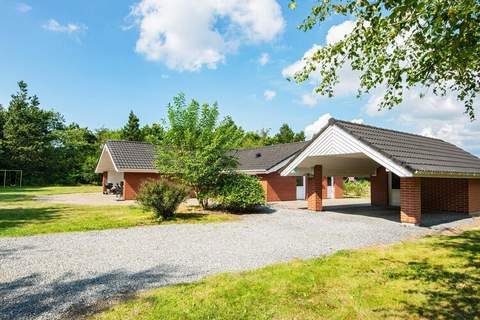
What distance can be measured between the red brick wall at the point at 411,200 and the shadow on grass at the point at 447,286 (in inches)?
149

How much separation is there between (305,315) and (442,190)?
1637 centimetres

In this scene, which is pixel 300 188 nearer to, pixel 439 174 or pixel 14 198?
pixel 439 174

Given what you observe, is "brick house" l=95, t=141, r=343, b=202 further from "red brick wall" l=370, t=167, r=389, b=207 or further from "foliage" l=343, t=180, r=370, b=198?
"red brick wall" l=370, t=167, r=389, b=207

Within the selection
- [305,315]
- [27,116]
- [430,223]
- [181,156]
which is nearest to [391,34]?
[305,315]

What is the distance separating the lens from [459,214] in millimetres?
15945

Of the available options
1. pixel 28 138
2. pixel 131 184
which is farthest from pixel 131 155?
pixel 28 138

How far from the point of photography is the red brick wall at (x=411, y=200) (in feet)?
39.2

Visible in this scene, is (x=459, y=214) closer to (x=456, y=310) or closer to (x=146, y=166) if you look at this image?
(x=456, y=310)

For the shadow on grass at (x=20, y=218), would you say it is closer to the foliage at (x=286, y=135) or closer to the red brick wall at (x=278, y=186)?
the red brick wall at (x=278, y=186)

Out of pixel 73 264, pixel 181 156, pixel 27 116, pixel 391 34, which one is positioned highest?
pixel 27 116

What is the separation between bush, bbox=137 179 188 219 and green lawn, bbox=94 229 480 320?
708cm

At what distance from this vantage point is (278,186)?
24.1 m

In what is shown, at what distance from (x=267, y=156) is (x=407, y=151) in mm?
13093

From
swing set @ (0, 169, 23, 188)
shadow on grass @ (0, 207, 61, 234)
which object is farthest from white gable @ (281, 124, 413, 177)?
swing set @ (0, 169, 23, 188)
